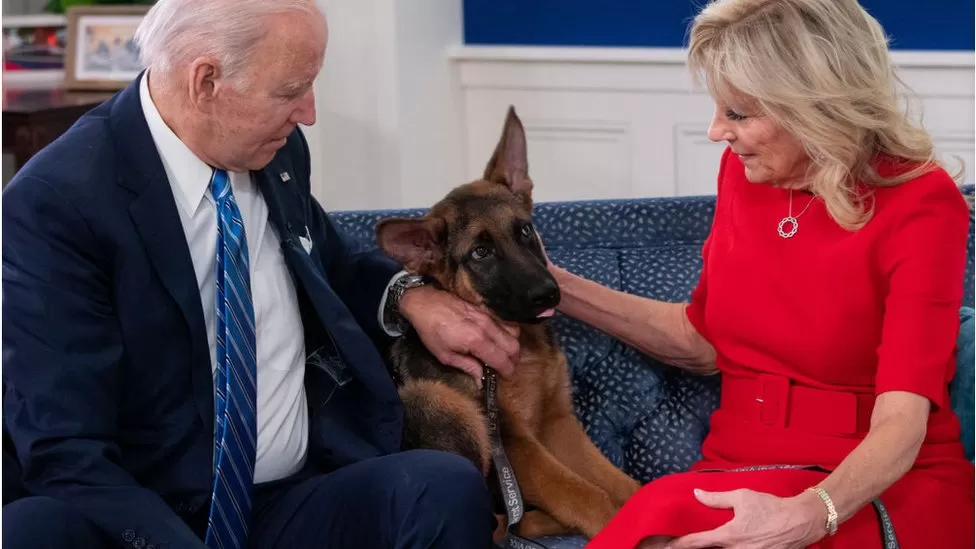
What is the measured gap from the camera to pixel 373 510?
203cm

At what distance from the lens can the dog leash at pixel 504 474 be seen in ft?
7.30

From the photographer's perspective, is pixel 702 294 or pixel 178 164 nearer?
pixel 178 164

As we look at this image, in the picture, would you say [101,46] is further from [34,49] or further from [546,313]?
[546,313]

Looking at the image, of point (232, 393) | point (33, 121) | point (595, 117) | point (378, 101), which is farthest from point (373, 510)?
point (595, 117)

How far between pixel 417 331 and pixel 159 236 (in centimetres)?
59

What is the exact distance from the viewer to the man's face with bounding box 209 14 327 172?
2.01 meters

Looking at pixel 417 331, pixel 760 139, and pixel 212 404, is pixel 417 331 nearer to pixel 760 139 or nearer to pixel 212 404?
pixel 212 404

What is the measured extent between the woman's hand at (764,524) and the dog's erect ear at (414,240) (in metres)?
0.79

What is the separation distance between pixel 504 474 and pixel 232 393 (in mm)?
565

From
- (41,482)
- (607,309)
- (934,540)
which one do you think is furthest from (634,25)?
(41,482)

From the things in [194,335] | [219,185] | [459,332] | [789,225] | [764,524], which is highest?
[219,185]

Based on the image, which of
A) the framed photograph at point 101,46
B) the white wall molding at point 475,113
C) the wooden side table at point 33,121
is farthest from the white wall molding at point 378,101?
the wooden side table at point 33,121

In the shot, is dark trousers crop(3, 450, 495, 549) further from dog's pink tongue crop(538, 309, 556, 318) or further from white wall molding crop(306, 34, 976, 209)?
white wall molding crop(306, 34, 976, 209)

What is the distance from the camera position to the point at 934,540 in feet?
6.63
